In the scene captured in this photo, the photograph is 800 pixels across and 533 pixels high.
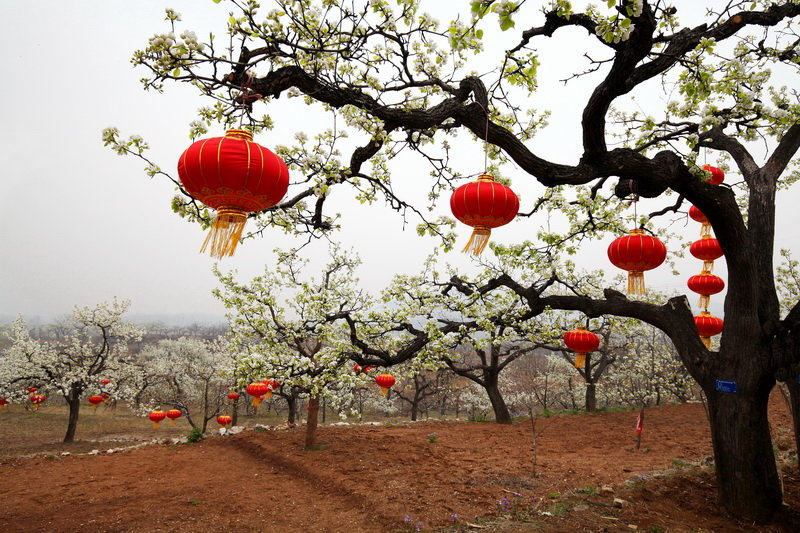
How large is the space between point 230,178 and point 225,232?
49 cm

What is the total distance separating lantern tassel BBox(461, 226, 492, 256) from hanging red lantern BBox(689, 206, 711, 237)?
4955 mm

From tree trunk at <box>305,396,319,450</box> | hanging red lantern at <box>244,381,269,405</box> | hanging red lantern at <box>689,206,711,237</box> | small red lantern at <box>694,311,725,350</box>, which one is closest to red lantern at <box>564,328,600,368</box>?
small red lantern at <box>694,311,725,350</box>

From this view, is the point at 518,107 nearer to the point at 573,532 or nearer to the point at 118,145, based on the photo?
the point at 118,145

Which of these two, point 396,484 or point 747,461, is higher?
point 747,461

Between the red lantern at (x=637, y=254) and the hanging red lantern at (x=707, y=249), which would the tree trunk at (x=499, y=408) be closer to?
the hanging red lantern at (x=707, y=249)

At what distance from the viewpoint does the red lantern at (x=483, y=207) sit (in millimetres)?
4332

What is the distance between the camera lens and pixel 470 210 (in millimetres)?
4379

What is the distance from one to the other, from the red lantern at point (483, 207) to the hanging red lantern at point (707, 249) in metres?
4.99

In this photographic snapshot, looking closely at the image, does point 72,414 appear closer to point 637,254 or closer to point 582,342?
point 582,342

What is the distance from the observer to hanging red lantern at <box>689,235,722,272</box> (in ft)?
23.5

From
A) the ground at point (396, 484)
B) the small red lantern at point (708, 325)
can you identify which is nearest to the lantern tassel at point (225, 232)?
the ground at point (396, 484)

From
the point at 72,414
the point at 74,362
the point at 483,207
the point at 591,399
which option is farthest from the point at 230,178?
the point at 74,362

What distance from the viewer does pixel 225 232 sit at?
137 inches

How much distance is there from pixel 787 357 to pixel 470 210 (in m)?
5.11
